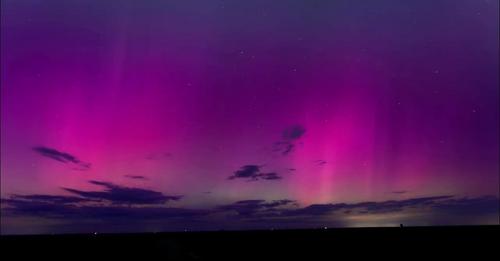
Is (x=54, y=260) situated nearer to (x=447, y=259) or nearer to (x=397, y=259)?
(x=397, y=259)

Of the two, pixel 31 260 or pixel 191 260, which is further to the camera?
pixel 31 260

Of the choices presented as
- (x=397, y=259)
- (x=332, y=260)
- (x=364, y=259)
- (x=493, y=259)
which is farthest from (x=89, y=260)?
(x=493, y=259)

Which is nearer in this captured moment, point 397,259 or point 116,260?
point 116,260

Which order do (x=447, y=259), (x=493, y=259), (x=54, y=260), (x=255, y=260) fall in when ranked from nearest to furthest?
(x=493, y=259), (x=447, y=259), (x=255, y=260), (x=54, y=260)

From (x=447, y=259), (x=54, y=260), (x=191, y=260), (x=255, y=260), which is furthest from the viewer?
(x=54, y=260)

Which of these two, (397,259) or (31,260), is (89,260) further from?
(397,259)

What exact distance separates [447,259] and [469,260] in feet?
7.10

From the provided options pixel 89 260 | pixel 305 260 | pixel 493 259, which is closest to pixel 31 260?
pixel 89 260

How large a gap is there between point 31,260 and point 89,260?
30.5 ft

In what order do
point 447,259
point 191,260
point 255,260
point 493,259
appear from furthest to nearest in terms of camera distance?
point 255,260 → point 447,259 → point 493,259 → point 191,260

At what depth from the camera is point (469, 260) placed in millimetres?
40344

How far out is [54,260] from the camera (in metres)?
48.0

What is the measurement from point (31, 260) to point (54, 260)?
2.97 metres

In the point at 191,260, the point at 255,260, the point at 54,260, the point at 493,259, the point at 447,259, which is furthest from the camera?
the point at 54,260
